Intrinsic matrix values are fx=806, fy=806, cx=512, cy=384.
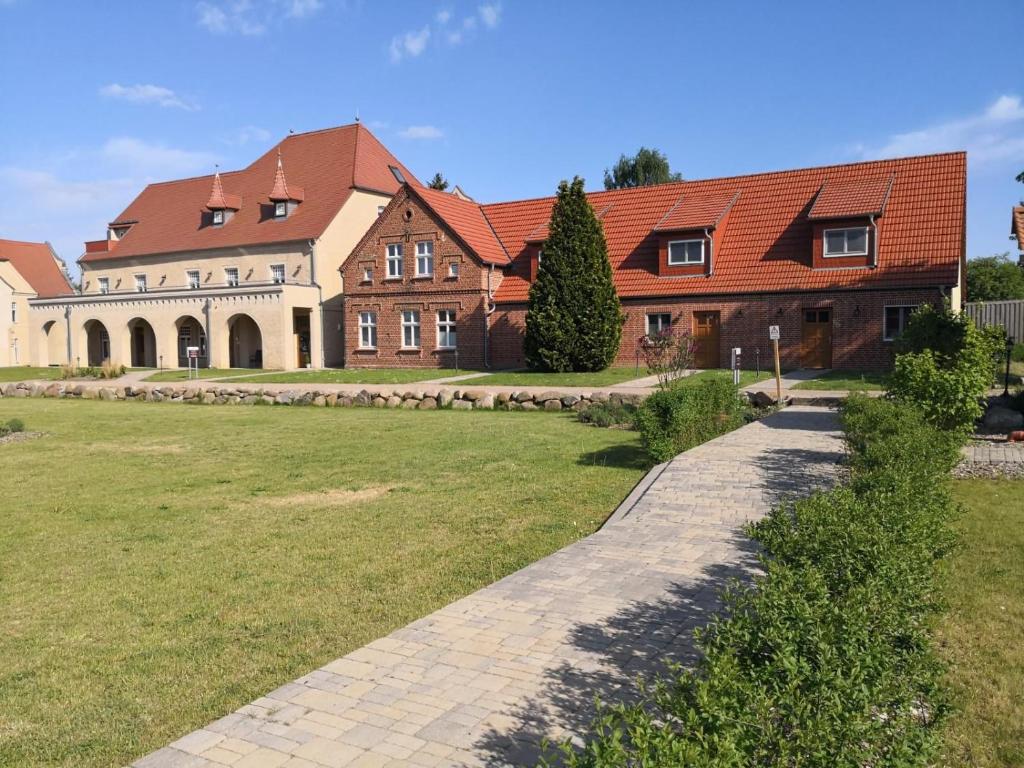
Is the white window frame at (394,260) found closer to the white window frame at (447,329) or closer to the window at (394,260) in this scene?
the window at (394,260)

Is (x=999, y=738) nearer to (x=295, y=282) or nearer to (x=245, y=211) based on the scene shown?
(x=295, y=282)

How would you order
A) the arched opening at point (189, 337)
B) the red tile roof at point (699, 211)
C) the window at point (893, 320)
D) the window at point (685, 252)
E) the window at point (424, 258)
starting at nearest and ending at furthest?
1. the window at point (893, 320)
2. the red tile roof at point (699, 211)
3. the window at point (685, 252)
4. the window at point (424, 258)
5. the arched opening at point (189, 337)

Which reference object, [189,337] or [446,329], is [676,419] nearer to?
[446,329]

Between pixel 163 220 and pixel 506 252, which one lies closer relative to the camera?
pixel 506 252

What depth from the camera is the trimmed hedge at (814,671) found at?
2904 millimetres

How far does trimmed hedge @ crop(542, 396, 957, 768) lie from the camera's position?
290 centimetres

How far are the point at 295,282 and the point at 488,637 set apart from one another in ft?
127

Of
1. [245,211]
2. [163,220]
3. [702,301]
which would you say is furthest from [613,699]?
[163,220]

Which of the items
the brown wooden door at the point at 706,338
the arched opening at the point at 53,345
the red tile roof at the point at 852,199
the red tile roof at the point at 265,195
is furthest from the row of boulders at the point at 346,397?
the arched opening at the point at 53,345

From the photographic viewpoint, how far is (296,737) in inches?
161

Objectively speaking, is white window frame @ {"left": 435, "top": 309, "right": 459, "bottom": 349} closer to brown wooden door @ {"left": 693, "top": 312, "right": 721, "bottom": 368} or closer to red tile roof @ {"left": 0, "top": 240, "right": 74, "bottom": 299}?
brown wooden door @ {"left": 693, "top": 312, "right": 721, "bottom": 368}

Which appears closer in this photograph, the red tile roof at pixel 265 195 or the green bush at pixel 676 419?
the green bush at pixel 676 419

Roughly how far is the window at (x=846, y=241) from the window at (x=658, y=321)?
6.43 m

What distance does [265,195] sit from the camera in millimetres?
46719
